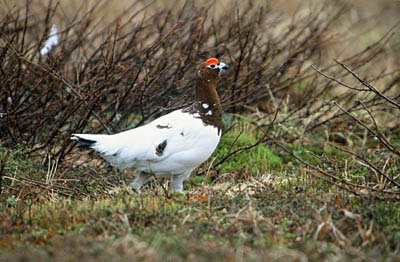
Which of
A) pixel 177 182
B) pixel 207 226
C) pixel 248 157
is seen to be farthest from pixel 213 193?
pixel 248 157

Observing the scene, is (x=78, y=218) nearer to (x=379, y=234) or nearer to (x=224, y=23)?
(x=379, y=234)

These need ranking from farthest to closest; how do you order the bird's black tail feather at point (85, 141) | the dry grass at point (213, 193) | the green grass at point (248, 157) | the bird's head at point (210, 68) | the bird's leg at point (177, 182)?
the green grass at point (248, 157) < the bird's leg at point (177, 182) < the bird's head at point (210, 68) < the bird's black tail feather at point (85, 141) < the dry grass at point (213, 193)

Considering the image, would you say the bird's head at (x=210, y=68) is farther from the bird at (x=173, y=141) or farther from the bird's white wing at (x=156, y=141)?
the bird's white wing at (x=156, y=141)

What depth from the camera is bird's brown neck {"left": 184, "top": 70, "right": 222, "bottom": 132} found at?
4.51m

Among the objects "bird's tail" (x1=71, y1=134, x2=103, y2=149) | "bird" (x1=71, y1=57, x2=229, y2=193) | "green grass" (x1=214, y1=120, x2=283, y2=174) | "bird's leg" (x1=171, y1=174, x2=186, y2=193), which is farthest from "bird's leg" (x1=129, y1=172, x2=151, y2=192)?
"green grass" (x1=214, y1=120, x2=283, y2=174)

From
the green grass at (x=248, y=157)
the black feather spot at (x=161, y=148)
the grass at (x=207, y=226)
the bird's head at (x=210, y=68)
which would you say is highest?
the bird's head at (x=210, y=68)

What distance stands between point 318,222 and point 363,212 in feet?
1.23

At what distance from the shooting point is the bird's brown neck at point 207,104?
4.51m

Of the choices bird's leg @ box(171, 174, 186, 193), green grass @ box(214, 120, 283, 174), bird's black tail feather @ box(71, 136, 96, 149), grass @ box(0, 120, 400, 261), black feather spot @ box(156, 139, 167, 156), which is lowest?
grass @ box(0, 120, 400, 261)

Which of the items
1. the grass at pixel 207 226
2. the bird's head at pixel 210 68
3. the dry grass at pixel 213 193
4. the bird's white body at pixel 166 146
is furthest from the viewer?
the bird's head at pixel 210 68

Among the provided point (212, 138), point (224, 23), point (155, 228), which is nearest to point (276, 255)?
point (155, 228)

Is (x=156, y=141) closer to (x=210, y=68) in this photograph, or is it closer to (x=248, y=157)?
(x=210, y=68)

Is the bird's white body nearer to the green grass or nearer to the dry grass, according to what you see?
the dry grass

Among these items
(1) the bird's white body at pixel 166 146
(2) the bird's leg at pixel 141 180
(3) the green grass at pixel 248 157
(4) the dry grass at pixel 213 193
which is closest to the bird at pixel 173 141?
(1) the bird's white body at pixel 166 146
